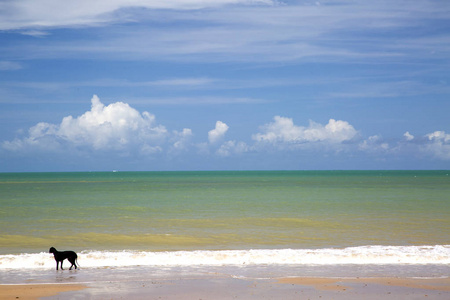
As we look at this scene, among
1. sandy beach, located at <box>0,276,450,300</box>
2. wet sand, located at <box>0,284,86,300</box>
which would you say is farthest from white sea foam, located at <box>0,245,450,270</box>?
wet sand, located at <box>0,284,86,300</box>

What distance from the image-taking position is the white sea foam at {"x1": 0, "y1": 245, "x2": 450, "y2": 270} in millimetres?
16828

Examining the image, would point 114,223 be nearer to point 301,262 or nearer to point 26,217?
point 26,217

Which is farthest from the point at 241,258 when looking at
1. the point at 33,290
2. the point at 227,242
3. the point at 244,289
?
the point at 33,290

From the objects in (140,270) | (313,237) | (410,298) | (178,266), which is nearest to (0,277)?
(140,270)

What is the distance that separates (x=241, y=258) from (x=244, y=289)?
4930 millimetres

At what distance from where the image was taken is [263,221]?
32.0 meters

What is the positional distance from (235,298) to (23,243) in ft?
46.9

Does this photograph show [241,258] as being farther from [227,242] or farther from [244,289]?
[227,242]

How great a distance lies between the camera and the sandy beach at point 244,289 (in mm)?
12062

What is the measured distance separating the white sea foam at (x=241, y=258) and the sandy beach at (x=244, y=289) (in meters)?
3.00

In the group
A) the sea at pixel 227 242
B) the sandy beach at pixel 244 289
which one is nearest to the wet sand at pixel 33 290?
the sandy beach at pixel 244 289

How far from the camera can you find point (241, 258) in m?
17.7

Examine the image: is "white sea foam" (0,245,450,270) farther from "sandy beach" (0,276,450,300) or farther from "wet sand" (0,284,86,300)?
"wet sand" (0,284,86,300)

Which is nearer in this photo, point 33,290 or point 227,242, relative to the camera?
point 33,290
